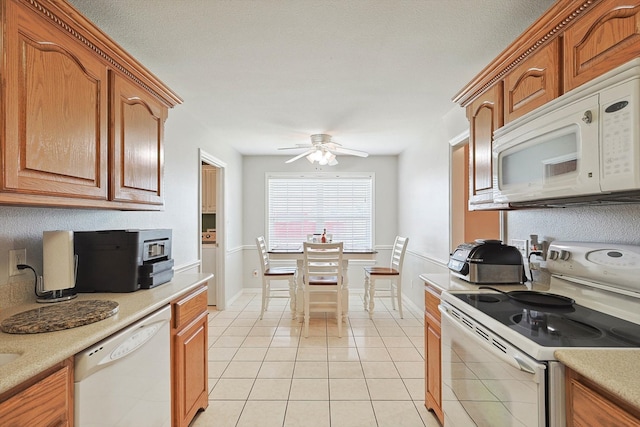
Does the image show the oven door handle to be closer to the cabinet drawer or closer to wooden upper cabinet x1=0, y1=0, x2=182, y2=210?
the cabinet drawer

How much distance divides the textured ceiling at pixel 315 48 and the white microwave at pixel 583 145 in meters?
0.67

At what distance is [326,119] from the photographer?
11.3ft

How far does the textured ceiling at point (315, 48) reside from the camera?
1.62m

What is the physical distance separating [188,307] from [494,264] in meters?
1.79

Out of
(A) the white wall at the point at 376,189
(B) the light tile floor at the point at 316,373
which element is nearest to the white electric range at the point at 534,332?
(B) the light tile floor at the point at 316,373

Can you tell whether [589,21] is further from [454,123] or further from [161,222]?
[161,222]

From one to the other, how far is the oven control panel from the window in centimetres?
381

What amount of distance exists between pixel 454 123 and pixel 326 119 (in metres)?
1.28

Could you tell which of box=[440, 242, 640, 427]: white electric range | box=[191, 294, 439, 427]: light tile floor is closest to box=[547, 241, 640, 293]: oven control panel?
box=[440, 242, 640, 427]: white electric range

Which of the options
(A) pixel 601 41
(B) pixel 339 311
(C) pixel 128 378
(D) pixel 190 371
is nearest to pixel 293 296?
(B) pixel 339 311

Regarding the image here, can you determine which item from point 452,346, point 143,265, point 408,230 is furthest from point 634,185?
point 408,230

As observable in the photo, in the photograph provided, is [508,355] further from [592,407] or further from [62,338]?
[62,338]

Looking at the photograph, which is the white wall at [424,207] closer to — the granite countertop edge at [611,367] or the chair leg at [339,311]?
the chair leg at [339,311]

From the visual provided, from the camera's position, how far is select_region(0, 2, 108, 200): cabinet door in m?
1.11
